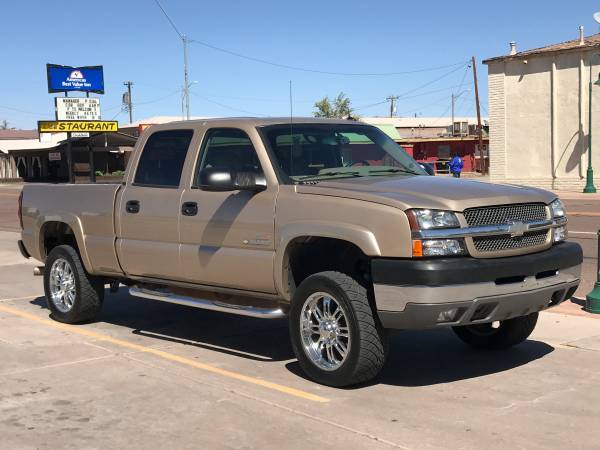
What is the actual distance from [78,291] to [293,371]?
115 inches

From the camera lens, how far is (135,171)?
748 centimetres

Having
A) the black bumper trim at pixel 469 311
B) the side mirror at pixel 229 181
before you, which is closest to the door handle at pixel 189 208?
the side mirror at pixel 229 181

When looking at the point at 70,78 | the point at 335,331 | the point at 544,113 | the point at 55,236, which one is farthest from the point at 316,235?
the point at 544,113

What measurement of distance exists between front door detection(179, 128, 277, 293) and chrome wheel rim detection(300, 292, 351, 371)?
44 centimetres

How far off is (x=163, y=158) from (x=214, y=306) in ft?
5.23

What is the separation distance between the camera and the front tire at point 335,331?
5.45 m

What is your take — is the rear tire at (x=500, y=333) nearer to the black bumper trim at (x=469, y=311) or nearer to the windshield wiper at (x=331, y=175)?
the black bumper trim at (x=469, y=311)

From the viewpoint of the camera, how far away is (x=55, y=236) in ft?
28.8

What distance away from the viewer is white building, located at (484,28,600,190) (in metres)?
32.1

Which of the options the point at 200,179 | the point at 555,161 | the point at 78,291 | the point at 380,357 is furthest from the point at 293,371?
the point at 555,161

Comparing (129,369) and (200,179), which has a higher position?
(200,179)

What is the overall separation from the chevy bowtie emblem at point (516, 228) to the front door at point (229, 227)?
1.79 metres

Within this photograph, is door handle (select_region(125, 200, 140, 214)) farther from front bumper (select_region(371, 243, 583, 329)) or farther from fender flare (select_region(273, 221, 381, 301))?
front bumper (select_region(371, 243, 583, 329))

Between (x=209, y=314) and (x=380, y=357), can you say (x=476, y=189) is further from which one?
(x=209, y=314)
